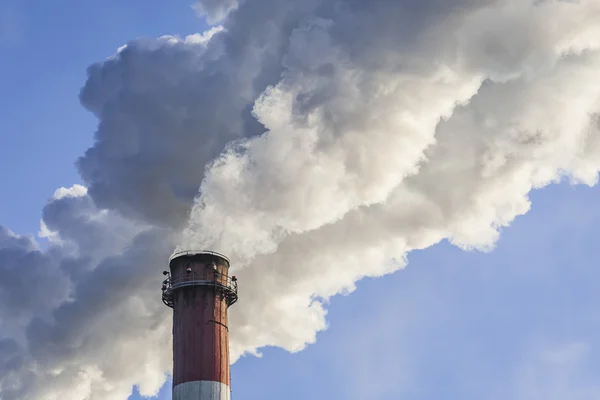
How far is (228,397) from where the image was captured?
4234cm

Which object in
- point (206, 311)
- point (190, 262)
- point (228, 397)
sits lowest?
point (228, 397)

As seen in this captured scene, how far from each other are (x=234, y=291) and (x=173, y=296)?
11.1 ft

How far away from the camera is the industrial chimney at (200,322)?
41938 mm

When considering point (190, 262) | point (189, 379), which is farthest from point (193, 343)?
point (190, 262)

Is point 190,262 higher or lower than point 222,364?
higher

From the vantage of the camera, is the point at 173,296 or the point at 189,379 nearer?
the point at 189,379

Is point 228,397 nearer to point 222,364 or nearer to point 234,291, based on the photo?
point 222,364

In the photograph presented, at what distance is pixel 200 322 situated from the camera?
43.3 m

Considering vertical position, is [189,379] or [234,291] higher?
[234,291]

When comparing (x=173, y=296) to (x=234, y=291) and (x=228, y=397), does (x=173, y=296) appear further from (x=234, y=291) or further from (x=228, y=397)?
(x=228, y=397)

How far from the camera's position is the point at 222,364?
4288 centimetres

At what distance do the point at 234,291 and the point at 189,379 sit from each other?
5905 millimetres

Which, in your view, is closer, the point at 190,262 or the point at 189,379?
the point at 189,379

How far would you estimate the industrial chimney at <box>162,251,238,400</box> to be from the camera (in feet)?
138
